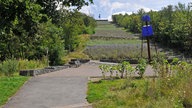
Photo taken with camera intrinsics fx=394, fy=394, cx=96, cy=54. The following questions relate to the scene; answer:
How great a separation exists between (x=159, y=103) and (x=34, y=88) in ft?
22.7

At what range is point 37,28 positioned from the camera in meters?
14.0

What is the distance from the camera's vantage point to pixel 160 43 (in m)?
63.8

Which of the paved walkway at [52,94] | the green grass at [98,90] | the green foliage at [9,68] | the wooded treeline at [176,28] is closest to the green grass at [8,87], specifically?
the paved walkway at [52,94]

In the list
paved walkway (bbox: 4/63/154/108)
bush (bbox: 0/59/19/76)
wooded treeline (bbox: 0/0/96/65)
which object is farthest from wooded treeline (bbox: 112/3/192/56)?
paved walkway (bbox: 4/63/154/108)

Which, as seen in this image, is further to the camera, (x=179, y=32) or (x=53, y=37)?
(x=179, y=32)

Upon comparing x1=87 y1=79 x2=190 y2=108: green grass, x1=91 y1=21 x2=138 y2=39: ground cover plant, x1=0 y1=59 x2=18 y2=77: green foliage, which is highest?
x1=87 y1=79 x2=190 y2=108: green grass

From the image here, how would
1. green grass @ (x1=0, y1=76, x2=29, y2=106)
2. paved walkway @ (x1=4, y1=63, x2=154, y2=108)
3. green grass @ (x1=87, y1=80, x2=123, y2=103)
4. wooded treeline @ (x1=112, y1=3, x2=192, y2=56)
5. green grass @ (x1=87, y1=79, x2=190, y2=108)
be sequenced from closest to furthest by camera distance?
green grass @ (x1=87, y1=79, x2=190, y2=108) → paved walkway @ (x1=4, y1=63, x2=154, y2=108) → green grass @ (x1=87, y1=80, x2=123, y2=103) → green grass @ (x1=0, y1=76, x2=29, y2=106) → wooded treeline @ (x1=112, y1=3, x2=192, y2=56)

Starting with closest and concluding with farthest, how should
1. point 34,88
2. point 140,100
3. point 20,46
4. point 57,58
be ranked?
point 140,100, point 34,88, point 20,46, point 57,58

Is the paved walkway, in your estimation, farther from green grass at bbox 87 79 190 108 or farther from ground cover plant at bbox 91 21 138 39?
ground cover plant at bbox 91 21 138 39

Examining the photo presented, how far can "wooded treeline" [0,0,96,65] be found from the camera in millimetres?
10734

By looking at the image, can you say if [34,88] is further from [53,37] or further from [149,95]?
[53,37]

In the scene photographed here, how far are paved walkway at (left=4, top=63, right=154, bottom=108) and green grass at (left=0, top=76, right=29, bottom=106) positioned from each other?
0.72 feet

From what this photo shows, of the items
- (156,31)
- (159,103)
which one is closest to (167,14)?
(156,31)

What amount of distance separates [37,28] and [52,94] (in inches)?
94.8
